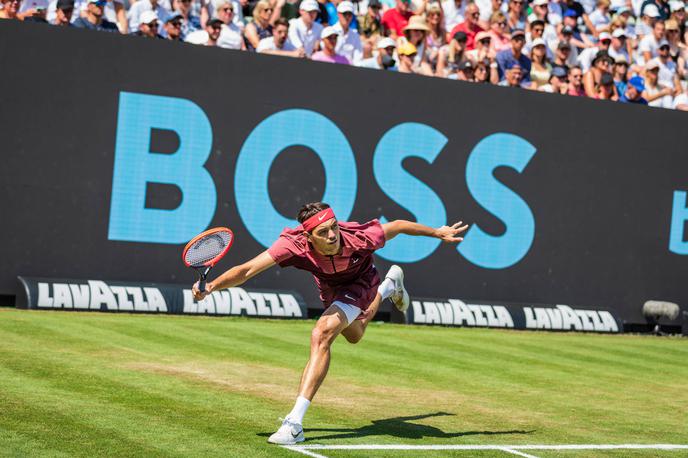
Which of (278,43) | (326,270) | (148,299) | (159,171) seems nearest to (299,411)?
(326,270)

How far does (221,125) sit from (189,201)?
49.0 inches

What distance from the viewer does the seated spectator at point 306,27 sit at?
18.5 metres

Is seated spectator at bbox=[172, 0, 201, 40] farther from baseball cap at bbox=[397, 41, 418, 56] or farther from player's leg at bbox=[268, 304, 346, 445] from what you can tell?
player's leg at bbox=[268, 304, 346, 445]

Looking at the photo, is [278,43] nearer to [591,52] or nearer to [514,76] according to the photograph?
[514,76]

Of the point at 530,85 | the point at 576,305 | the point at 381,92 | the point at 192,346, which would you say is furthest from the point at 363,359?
the point at 530,85

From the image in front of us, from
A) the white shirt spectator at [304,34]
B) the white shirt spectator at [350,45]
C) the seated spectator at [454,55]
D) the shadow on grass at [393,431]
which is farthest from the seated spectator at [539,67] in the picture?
the shadow on grass at [393,431]

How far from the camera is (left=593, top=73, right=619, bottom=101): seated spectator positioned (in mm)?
19703

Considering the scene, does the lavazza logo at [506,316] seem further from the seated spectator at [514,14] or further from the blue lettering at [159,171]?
the seated spectator at [514,14]

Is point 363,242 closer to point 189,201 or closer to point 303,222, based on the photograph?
point 303,222

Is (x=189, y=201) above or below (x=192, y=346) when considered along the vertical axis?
above

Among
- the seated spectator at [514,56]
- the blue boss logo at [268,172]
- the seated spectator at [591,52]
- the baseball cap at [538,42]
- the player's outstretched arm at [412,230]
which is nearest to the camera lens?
the player's outstretched arm at [412,230]

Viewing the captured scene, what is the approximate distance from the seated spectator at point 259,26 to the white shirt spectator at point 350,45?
3.85 ft

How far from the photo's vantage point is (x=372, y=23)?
65.6 feet

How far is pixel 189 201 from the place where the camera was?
644 inches
